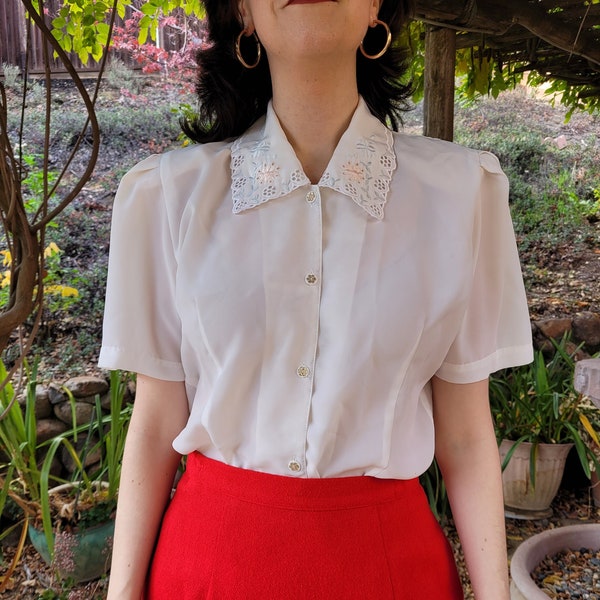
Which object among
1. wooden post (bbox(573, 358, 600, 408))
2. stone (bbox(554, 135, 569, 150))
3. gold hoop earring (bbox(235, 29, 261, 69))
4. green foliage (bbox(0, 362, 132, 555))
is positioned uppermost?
gold hoop earring (bbox(235, 29, 261, 69))

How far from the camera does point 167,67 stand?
187 inches

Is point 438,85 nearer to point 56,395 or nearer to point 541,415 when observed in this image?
point 541,415

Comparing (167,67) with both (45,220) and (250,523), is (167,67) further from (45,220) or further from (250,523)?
(250,523)

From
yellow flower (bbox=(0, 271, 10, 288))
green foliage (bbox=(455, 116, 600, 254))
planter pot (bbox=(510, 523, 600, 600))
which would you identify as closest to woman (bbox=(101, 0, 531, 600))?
planter pot (bbox=(510, 523, 600, 600))

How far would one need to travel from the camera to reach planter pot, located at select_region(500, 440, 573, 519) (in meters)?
2.99

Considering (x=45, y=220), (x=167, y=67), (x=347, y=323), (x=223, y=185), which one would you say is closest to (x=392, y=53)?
(x=223, y=185)

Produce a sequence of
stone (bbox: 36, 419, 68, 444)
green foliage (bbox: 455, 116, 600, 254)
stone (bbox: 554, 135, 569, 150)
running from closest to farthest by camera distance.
A: stone (bbox: 36, 419, 68, 444), green foliage (bbox: 455, 116, 600, 254), stone (bbox: 554, 135, 569, 150)

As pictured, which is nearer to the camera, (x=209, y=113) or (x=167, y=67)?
(x=209, y=113)

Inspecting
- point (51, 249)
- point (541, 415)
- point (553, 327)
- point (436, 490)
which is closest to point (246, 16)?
point (436, 490)

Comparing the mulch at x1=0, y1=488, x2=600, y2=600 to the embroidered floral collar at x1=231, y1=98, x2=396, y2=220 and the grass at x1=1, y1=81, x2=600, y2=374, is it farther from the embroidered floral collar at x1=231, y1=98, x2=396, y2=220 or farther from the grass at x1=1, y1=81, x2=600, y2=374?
the embroidered floral collar at x1=231, y1=98, x2=396, y2=220

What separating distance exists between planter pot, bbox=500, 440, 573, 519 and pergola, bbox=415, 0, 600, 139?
1.44m

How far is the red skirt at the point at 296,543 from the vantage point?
826 millimetres

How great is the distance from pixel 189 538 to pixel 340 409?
0.85 feet

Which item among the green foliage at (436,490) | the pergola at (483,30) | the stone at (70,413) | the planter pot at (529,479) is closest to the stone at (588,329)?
the planter pot at (529,479)
